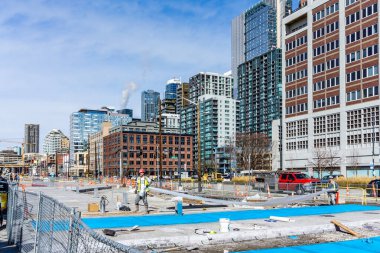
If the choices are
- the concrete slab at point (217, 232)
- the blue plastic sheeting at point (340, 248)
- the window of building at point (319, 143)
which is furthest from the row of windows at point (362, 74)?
the blue plastic sheeting at point (340, 248)

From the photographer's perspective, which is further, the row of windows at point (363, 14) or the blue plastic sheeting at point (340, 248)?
the row of windows at point (363, 14)

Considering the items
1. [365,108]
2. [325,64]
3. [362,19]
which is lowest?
[365,108]

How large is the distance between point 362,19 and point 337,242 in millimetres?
66609

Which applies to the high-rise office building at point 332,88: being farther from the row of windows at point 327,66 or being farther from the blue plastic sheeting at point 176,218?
the blue plastic sheeting at point 176,218

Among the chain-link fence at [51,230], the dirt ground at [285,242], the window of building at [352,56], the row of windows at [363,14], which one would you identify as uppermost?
the row of windows at [363,14]

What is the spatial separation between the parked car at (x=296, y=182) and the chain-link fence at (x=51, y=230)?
2736cm

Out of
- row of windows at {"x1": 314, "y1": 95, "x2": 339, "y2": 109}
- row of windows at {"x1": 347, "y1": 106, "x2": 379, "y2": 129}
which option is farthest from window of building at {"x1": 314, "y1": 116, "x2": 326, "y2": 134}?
row of windows at {"x1": 347, "y1": 106, "x2": 379, "y2": 129}

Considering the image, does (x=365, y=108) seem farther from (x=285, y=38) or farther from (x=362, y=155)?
(x=285, y=38)

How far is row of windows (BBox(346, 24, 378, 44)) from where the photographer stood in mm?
70556

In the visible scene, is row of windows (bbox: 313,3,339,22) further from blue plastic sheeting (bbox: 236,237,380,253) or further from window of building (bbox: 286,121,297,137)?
blue plastic sheeting (bbox: 236,237,380,253)

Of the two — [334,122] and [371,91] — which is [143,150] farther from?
[371,91]

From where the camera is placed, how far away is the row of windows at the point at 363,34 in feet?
231

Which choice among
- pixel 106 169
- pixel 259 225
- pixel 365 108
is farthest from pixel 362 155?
pixel 106 169

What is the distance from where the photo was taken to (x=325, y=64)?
80.6 m
